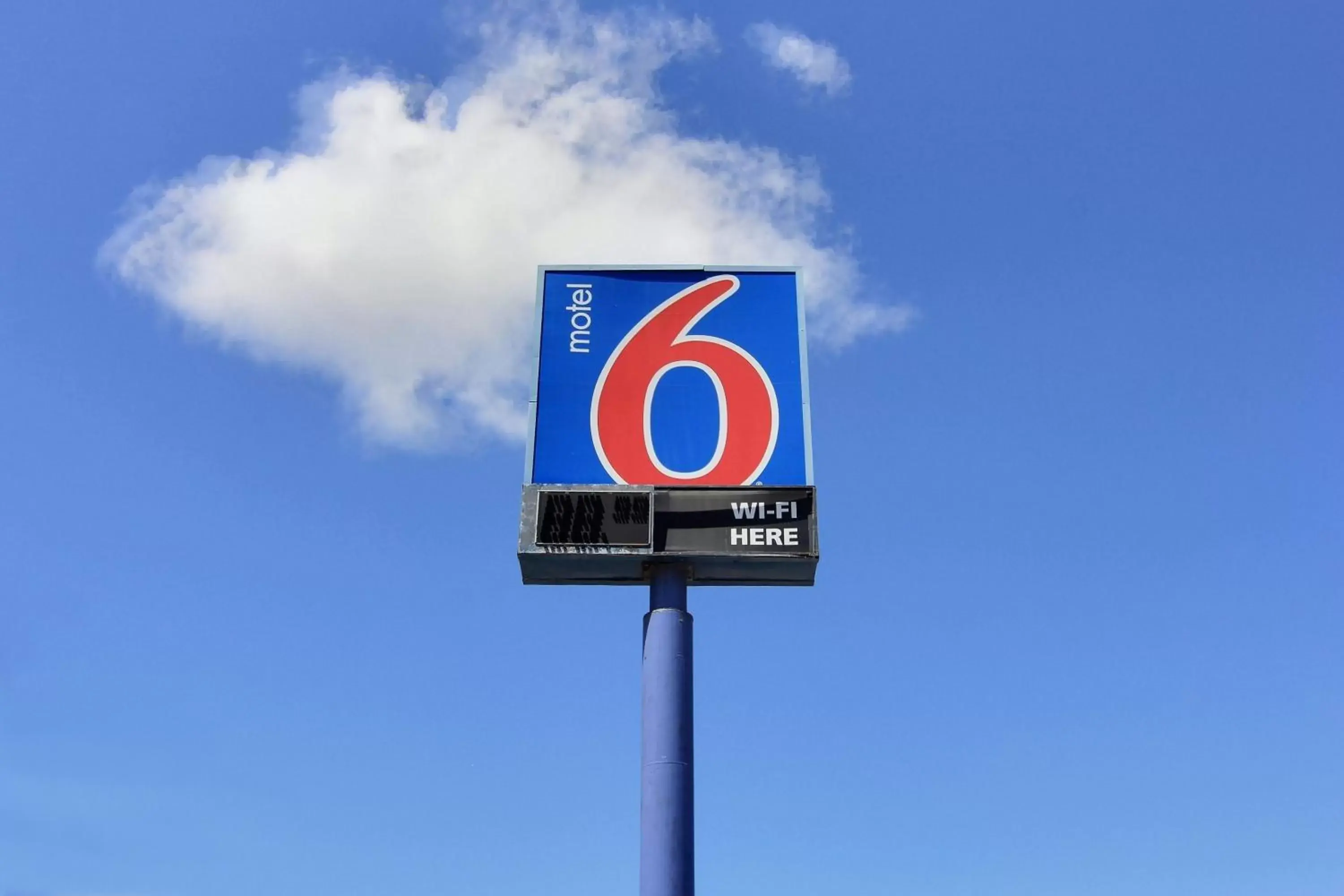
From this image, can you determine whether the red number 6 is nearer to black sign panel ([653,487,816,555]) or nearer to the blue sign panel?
the blue sign panel

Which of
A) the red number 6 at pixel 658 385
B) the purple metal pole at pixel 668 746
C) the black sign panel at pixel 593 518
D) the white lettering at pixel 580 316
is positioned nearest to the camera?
the purple metal pole at pixel 668 746

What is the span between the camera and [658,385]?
16.1m

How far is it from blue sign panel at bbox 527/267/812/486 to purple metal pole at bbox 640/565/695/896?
64.7 inches

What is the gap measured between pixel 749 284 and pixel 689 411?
2165mm

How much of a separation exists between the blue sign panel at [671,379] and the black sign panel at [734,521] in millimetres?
297

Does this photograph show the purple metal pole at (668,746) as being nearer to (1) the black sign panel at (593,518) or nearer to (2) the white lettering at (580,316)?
(1) the black sign panel at (593,518)

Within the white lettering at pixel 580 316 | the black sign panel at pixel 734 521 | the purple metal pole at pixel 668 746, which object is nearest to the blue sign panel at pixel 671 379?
the white lettering at pixel 580 316

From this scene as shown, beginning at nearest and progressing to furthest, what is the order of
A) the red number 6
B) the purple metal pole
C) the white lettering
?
the purple metal pole → the red number 6 → the white lettering

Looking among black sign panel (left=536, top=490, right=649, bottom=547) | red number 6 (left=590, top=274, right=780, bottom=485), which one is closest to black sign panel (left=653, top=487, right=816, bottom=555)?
black sign panel (left=536, top=490, right=649, bottom=547)

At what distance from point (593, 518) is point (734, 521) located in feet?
5.74

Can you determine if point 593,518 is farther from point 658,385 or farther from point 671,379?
point 671,379

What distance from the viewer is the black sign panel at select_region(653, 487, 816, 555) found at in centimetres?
1464

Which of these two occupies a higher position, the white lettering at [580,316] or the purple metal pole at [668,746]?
the white lettering at [580,316]

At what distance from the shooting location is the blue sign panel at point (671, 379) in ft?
50.5
